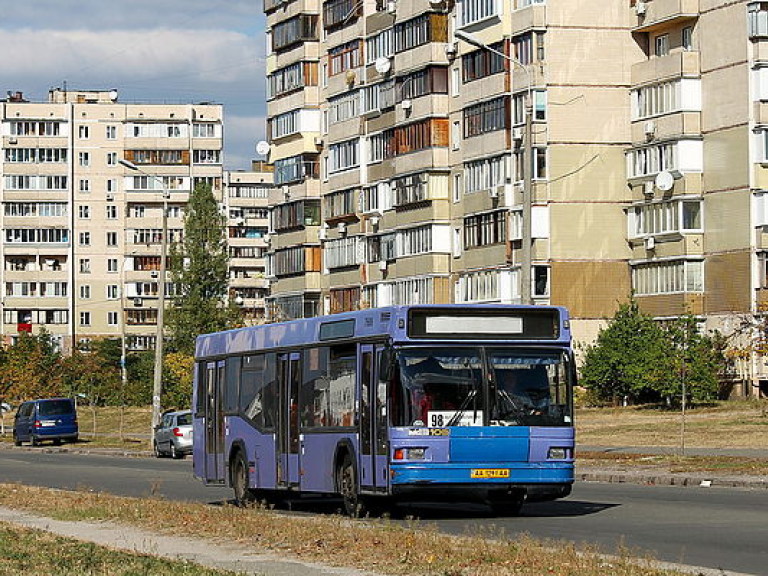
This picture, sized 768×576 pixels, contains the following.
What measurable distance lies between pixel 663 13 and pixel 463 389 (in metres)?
54.0

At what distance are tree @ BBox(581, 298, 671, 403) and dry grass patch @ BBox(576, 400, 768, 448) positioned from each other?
1700 mm

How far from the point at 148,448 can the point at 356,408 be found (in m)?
40.5

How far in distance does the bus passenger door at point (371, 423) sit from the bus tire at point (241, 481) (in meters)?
4.15

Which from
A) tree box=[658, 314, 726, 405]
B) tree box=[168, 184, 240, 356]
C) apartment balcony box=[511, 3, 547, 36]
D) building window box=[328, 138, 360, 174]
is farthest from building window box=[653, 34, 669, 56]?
tree box=[168, 184, 240, 356]

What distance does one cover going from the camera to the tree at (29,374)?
91.2 meters

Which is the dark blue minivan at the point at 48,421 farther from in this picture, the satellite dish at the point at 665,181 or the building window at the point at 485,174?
the satellite dish at the point at 665,181

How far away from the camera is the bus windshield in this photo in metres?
22.7

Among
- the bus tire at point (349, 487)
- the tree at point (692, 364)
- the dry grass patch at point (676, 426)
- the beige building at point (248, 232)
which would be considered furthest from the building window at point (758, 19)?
the beige building at point (248, 232)

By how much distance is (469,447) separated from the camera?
22703mm

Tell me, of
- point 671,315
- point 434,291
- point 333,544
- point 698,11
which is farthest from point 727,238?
point 333,544

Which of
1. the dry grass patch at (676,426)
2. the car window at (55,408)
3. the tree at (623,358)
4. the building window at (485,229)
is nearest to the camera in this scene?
the dry grass patch at (676,426)

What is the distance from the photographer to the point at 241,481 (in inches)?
1101

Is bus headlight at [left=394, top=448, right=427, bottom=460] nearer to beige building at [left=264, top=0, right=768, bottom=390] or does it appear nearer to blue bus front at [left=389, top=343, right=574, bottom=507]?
blue bus front at [left=389, top=343, right=574, bottom=507]

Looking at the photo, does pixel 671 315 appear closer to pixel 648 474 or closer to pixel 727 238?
pixel 727 238
